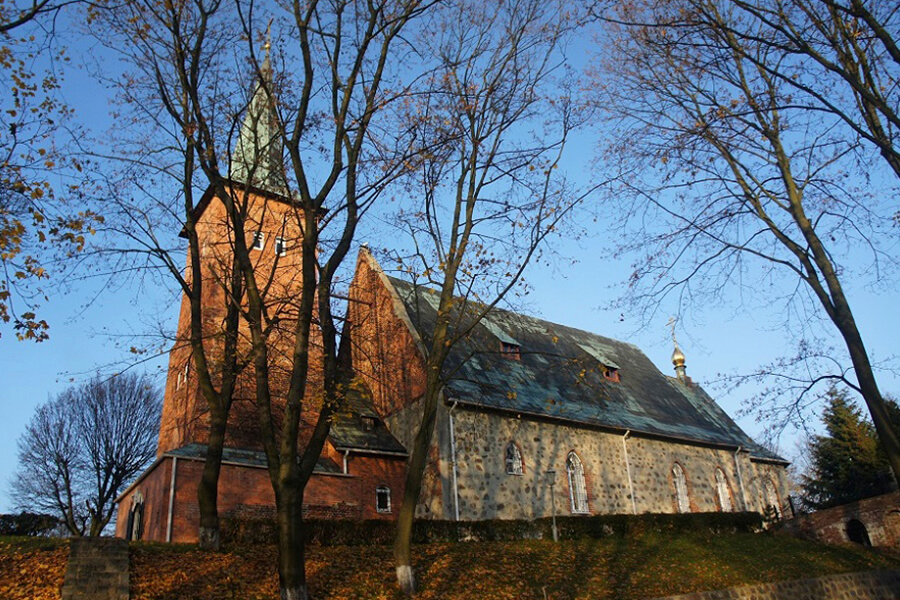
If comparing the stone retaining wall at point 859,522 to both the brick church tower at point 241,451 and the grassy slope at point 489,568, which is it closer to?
the grassy slope at point 489,568

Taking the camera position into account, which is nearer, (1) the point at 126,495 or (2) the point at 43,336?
(2) the point at 43,336

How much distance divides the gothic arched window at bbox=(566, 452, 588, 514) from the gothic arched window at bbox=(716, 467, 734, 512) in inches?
308

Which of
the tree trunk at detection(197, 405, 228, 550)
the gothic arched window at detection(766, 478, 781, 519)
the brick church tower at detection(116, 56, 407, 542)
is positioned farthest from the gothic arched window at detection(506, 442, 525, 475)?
the gothic arched window at detection(766, 478, 781, 519)

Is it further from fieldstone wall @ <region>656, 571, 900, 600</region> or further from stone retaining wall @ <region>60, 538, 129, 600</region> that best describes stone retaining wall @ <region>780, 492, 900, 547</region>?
stone retaining wall @ <region>60, 538, 129, 600</region>

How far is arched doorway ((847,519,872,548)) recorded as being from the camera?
23.1m

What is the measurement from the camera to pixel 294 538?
9664mm

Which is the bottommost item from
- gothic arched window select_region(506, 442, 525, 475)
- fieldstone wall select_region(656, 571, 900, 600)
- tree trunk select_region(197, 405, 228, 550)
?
fieldstone wall select_region(656, 571, 900, 600)

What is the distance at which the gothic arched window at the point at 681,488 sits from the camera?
25906 mm

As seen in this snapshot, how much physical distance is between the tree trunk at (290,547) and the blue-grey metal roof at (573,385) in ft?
31.7

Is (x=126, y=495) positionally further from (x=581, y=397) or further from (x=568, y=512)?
(x=581, y=397)

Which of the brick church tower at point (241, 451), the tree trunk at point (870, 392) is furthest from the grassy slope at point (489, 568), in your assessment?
the tree trunk at point (870, 392)

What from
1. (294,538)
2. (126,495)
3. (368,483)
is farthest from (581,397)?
(294,538)

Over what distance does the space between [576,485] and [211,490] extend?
1324 cm

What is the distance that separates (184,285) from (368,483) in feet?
30.7
